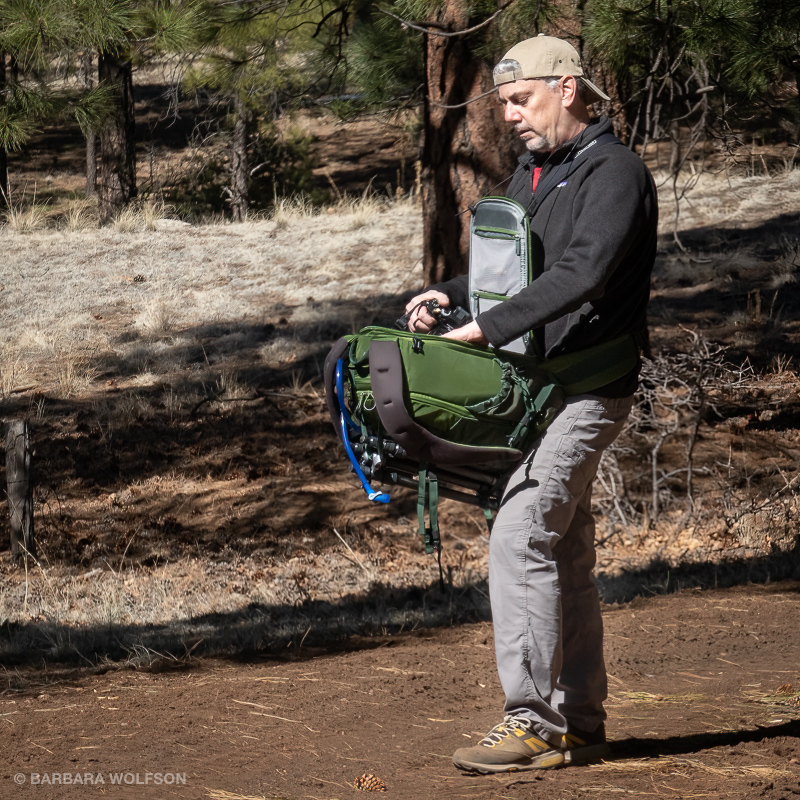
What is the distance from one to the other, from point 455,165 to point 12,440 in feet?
12.4

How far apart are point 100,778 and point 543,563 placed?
1.48 m

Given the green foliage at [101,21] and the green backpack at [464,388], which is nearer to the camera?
the green backpack at [464,388]

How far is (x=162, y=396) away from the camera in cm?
1061

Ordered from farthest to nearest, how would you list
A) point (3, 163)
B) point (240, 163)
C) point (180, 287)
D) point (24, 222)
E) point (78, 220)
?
point (240, 163) → point (3, 163) → point (78, 220) → point (24, 222) → point (180, 287)

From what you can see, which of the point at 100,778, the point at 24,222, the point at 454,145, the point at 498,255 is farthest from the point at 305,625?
the point at 24,222

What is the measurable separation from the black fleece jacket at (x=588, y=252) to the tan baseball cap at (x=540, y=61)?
0.60 ft

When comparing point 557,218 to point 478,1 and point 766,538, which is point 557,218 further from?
point 766,538

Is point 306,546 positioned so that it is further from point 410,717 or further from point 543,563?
point 543,563

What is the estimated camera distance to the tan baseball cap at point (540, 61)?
9.82 ft

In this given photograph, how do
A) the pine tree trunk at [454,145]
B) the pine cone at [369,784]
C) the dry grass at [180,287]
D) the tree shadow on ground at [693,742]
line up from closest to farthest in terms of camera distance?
the pine cone at [369,784]
the tree shadow on ground at [693,742]
the pine tree trunk at [454,145]
the dry grass at [180,287]

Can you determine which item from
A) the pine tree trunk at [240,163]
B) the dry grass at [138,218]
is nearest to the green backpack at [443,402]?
the dry grass at [138,218]

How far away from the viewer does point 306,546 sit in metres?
8.09

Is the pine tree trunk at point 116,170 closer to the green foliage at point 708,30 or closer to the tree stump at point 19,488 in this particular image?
the tree stump at point 19,488

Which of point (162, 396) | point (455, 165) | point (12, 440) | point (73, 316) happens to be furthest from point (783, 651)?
point (73, 316)
